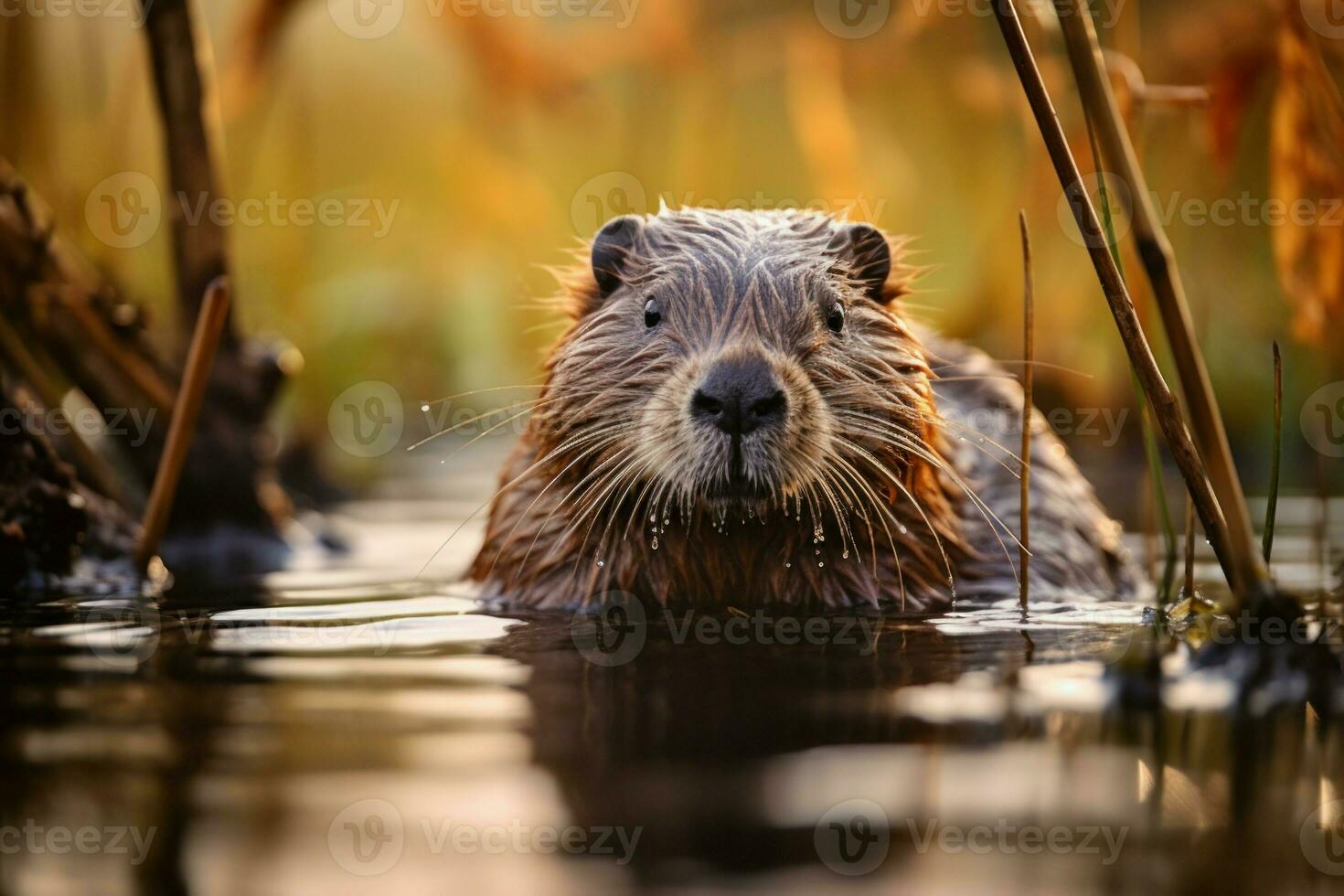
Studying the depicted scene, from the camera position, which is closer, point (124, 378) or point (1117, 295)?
point (1117, 295)

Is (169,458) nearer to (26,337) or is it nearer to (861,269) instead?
(26,337)

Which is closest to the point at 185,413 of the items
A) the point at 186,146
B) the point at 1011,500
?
the point at 186,146

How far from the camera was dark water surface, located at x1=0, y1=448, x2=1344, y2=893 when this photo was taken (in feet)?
5.20

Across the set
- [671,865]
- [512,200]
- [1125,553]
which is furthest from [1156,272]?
[512,200]

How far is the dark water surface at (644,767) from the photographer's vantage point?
1585 mm

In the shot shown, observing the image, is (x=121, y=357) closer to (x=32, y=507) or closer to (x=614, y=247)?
(x=32, y=507)

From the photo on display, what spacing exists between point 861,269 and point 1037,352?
171 inches

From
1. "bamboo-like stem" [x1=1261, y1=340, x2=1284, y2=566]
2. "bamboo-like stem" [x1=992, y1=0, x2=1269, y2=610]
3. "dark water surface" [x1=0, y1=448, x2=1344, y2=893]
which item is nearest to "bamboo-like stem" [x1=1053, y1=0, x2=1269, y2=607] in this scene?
"bamboo-like stem" [x1=992, y1=0, x2=1269, y2=610]

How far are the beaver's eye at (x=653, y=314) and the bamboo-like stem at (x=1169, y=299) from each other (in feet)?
4.49

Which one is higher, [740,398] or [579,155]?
[579,155]

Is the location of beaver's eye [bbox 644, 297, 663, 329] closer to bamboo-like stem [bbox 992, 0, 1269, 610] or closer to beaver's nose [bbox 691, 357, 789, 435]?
beaver's nose [bbox 691, 357, 789, 435]

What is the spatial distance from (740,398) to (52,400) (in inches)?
85.5

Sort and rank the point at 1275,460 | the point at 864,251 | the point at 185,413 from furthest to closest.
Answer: the point at 185,413
the point at 864,251
the point at 1275,460

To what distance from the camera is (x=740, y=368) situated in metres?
3.08
